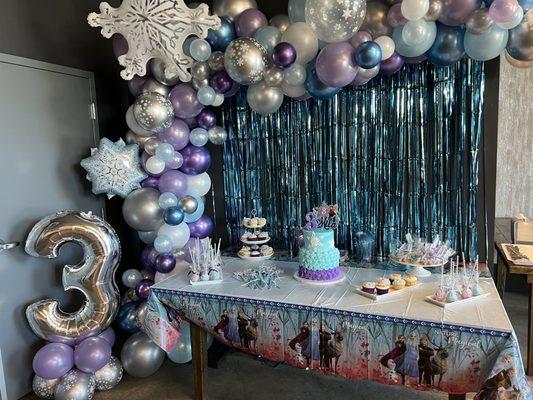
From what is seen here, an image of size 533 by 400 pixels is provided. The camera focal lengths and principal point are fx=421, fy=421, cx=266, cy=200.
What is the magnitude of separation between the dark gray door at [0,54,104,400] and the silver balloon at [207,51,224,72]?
41.9 inches

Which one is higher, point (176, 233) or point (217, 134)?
point (217, 134)

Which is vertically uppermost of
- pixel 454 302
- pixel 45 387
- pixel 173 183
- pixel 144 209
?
pixel 173 183

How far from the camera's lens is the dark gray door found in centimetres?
243

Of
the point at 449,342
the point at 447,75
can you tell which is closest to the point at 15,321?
the point at 449,342

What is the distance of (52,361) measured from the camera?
2.40 meters

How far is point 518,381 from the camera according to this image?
1.53m

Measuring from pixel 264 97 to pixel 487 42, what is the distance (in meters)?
1.13

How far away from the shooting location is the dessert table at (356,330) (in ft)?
5.55

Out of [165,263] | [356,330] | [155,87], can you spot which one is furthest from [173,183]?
[356,330]

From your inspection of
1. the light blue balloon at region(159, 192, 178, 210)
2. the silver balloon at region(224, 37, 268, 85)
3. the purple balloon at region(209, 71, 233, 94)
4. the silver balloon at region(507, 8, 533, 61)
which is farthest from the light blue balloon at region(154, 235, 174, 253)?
the silver balloon at region(507, 8, 533, 61)

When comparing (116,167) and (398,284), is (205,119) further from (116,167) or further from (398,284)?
(398,284)

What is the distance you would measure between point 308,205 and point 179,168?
34.7 inches

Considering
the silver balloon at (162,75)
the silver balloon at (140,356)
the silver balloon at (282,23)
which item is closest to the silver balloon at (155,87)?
the silver balloon at (162,75)

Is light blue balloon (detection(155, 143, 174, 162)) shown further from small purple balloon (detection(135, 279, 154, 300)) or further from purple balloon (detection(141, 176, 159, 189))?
small purple balloon (detection(135, 279, 154, 300))
